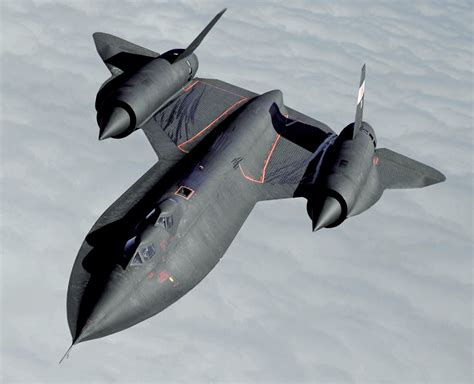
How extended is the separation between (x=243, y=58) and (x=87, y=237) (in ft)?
102

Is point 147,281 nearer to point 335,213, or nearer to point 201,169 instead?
point 201,169

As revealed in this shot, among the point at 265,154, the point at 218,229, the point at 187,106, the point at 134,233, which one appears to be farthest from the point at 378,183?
the point at 134,233

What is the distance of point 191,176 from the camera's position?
19141mm

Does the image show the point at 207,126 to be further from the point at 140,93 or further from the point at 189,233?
the point at 189,233

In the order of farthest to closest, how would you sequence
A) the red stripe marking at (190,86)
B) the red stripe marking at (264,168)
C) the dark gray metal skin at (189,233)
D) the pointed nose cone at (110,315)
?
the red stripe marking at (190,86) → the red stripe marking at (264,168) → the dark gray metal skin at (189,233) → the pointed nose cone at (110,315)

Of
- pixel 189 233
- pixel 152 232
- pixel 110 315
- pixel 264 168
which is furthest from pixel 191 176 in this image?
pixel 110 315

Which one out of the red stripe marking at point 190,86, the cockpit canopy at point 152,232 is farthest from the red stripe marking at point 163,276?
the red stripe marking at point 190,86

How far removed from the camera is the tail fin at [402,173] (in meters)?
22.7

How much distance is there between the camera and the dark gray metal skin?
15344 millimetres

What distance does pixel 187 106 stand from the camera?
24531 millimetres

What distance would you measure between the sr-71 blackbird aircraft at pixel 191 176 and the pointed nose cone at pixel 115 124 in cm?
4

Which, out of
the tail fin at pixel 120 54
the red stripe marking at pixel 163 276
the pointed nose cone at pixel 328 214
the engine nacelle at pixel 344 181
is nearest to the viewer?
the red stripe marking at pixel 163 276

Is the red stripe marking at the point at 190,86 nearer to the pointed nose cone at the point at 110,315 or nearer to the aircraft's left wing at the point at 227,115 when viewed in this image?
the aircraft's left wing at the point at 227,115

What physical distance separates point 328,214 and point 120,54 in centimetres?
1369
